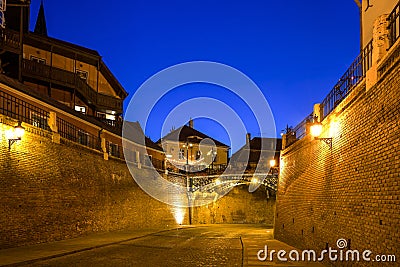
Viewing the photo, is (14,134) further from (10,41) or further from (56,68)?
(56,68)

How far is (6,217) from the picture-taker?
15617 millimetres

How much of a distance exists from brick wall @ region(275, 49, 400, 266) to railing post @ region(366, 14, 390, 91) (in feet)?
0.87

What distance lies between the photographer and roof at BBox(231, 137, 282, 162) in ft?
238

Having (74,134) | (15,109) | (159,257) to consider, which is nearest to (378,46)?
(159,257)

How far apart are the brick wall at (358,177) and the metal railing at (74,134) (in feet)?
44.9

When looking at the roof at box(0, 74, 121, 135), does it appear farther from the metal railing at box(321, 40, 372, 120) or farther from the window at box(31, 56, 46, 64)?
the metal railing at box(321, 40, 372, 120)

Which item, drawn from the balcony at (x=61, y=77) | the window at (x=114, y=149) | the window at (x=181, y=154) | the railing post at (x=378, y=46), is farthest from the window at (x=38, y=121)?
the window at (x=181, y=154)

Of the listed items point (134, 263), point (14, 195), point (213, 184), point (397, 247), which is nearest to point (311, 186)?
point (134, 263)

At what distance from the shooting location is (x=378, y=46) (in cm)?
914

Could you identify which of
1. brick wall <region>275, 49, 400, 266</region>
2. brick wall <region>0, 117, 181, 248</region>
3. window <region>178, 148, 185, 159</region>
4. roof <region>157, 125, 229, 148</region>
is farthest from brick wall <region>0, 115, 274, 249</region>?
roof <region>157, 125, 229, 148</region>

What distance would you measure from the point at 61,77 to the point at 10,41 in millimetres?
7063

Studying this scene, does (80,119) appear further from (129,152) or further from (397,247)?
(397,247)

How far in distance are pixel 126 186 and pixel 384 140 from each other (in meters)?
24.3

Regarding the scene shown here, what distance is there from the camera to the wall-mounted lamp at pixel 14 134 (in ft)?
52.2
